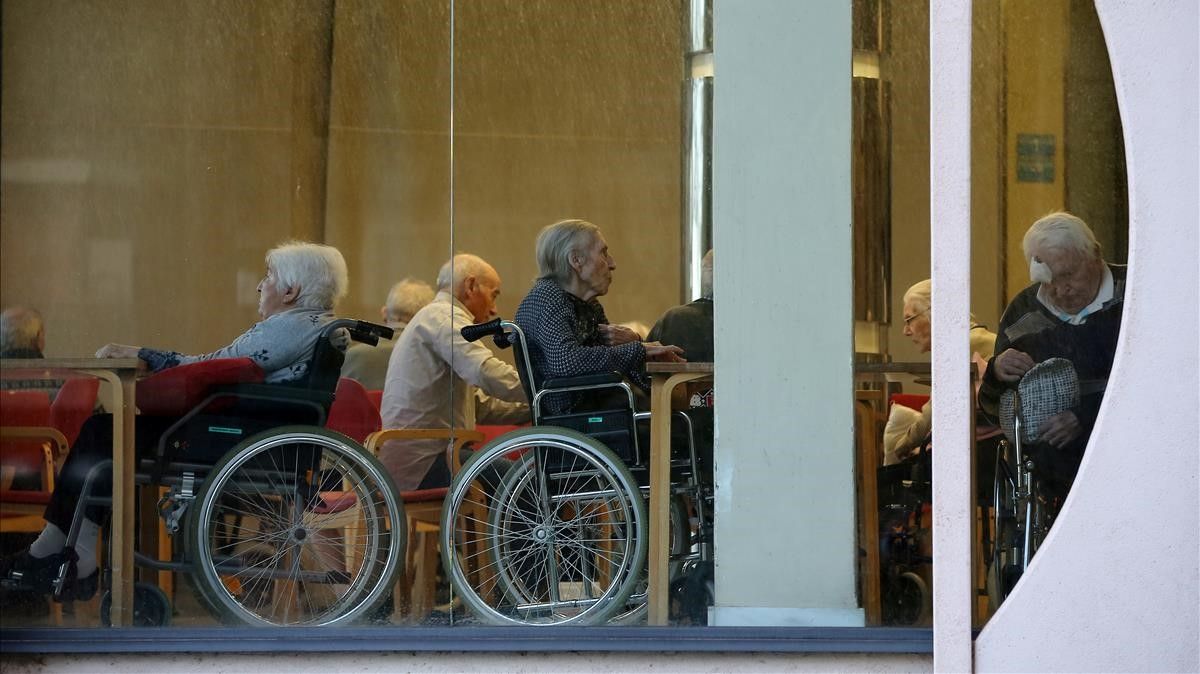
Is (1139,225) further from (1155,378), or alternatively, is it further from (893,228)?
(893,228)

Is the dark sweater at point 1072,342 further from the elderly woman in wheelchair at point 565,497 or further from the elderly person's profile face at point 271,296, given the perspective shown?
the elderly person's profile face at point 271,296

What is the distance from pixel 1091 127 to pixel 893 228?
532 mm

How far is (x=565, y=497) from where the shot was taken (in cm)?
404

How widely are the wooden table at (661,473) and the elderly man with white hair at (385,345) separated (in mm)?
766

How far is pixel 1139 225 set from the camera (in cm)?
348

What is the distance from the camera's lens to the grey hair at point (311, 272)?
170 inches

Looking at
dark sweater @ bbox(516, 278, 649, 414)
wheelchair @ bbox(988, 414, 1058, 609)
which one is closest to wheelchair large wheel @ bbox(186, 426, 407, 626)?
dark sweater @ bbox(516, 278, 649, 414)

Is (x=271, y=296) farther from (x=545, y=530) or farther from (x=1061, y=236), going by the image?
(x=1061, y=236)

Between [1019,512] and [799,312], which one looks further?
[1019,512]

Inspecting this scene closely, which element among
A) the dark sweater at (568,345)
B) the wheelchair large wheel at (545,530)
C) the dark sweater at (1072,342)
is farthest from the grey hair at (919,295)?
the wheelchair large wheel at (545,530)

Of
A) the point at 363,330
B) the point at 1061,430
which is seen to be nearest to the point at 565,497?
the point at 363,330

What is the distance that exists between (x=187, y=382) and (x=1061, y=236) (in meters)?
2.26

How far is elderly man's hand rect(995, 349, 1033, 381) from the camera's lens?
3.83m

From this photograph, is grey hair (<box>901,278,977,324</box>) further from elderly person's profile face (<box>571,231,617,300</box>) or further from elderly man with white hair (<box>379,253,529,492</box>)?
elderly man with white hair (<box>379,253,529,492</box>)
